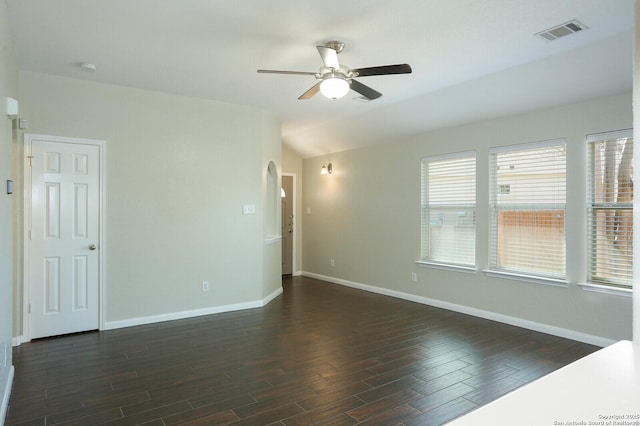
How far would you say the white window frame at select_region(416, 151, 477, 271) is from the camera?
5230mm

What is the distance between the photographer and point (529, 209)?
4.66 meters

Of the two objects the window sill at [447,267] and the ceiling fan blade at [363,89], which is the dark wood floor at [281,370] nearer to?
the window sill at [447,267]

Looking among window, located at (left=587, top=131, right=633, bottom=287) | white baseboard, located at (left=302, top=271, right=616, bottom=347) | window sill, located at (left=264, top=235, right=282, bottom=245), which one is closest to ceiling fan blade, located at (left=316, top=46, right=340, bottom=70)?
window, located at (left=587, top=131, right=633, bottom=287)

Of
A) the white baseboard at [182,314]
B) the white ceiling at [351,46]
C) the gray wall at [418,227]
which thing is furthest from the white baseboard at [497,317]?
the white ceiling at [351,46]

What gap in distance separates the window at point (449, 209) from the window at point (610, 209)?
1.38 meters

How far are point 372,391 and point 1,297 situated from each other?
2.56 meters

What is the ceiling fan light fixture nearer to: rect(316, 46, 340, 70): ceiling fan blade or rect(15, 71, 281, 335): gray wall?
rect(316, 46, 340, 70): ceiling fan blade

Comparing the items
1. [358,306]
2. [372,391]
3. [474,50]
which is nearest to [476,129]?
[474,50]

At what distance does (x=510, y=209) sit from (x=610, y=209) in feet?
3.45

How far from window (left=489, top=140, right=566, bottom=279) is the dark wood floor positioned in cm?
82

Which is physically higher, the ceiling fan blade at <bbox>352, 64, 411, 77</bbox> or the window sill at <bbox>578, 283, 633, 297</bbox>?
the ceiling fan blade at <bbox>352, 64, 411, 77</bbox>

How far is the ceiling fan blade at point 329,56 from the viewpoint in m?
3.15

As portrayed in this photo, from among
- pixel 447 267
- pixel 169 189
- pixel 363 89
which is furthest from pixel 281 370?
pixel 447 267

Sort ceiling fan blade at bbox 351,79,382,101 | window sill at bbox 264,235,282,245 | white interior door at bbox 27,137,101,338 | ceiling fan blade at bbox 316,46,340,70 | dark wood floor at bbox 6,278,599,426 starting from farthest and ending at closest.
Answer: window sill at bbox 264,235,282,245 < white interior door at bbox 27,137,101,338 < ceiling fan blade at bbox 351,79,382,101 < ceiling fan blade at bbox 316,46,340,70 < dark wood floor at bbox 6,278,599,426
